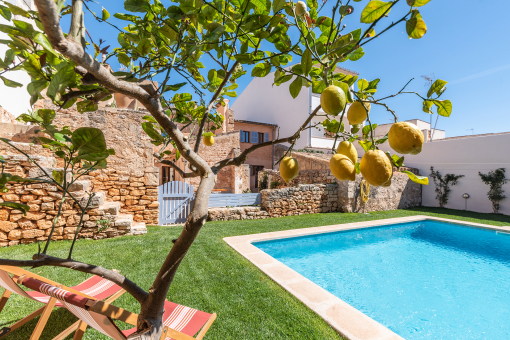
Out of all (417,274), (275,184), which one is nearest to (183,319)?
(417,274)

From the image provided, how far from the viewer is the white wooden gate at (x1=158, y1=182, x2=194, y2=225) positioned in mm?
7486

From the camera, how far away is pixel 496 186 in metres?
11.6

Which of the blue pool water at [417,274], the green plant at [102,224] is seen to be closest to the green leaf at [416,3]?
the blue pool water at [417,274]

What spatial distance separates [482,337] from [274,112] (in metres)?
17.0

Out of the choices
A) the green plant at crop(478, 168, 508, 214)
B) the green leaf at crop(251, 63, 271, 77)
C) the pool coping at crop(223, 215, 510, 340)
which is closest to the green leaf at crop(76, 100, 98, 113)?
the green leaf at crop(251, 63, 271, 77)

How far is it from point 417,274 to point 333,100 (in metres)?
6.50

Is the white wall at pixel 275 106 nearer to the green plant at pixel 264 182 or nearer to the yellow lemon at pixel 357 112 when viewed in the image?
the green plant at pixel 264 182

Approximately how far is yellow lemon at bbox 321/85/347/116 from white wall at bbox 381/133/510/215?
16655mm

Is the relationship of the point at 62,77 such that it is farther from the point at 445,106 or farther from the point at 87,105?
the point at 445,106

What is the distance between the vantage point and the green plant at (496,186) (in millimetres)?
11523

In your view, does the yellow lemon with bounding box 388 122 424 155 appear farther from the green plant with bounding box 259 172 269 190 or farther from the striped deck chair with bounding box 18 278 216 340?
the green plant with bounding box 259 172 269 190

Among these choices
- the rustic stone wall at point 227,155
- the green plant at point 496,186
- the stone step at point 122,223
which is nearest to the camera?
the stone step at point 122,223

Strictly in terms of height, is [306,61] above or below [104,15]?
below

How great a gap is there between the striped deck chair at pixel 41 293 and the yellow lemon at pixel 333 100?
89.7 inches
